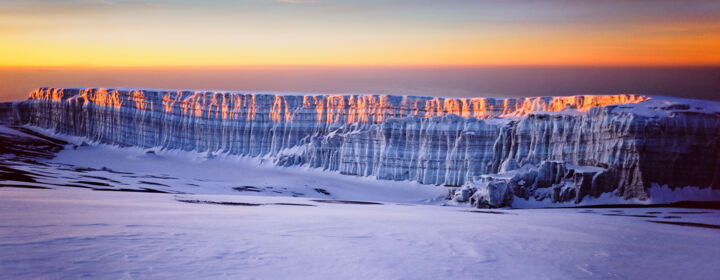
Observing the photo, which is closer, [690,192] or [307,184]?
[690,192]

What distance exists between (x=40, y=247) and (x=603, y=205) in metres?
46.9

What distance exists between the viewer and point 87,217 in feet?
61.5

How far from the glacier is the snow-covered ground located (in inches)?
1158

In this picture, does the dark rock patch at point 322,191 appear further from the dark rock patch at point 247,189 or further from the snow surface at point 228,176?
the dark rock patch at point 247,189

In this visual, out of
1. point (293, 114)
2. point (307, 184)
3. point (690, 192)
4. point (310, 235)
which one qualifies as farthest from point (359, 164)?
point (310, 235)

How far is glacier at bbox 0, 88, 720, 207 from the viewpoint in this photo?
52.9 meters

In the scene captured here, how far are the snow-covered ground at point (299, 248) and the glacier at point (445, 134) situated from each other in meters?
29.4

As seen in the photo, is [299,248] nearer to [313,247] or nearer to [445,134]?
[313,247]

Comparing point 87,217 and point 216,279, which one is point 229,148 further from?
point 216,279

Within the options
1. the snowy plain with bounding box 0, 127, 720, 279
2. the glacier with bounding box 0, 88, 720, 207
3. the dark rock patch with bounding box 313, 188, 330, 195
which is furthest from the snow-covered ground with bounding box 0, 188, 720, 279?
the dark rock patch with bounding box 313, 188, 330, 195

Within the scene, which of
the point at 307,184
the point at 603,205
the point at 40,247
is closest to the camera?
the point at 40,247

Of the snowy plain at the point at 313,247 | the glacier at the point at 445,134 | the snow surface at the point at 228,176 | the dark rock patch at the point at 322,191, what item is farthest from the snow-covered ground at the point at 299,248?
the dark rock patch at the point at 322,191

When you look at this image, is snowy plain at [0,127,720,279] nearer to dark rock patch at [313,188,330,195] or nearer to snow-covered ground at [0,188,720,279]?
snow-covered ground at [0,188,720,279]

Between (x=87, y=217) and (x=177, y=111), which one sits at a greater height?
(x=177, y=111)
